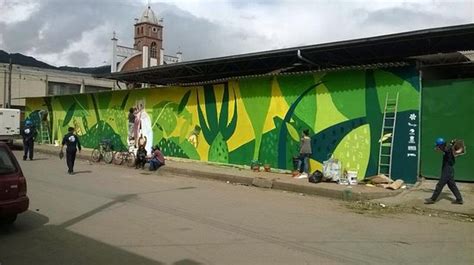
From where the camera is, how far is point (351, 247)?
7.73 metres

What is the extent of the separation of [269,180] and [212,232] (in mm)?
7413

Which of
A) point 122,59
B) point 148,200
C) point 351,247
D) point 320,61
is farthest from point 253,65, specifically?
point 122,59

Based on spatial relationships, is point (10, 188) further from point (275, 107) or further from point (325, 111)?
point (275, 107)

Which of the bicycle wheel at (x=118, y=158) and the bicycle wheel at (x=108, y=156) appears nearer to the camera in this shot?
the bicycle wheel at (x=118, y=158)

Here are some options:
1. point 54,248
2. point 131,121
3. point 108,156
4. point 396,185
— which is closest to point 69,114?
point 131,121

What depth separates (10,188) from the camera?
321 inches

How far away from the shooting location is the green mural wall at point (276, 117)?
50.5 feet

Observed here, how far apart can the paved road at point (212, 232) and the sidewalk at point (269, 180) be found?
0.76m

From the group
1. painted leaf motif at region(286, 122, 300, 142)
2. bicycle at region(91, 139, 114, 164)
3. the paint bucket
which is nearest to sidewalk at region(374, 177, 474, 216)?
the paint bucket

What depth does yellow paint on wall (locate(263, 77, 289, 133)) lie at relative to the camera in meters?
18.3

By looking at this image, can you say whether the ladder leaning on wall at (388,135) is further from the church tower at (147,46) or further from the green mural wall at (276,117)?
the church tower at (147,46)

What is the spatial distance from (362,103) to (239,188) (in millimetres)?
4501

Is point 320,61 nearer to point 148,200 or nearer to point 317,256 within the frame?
point 148,200

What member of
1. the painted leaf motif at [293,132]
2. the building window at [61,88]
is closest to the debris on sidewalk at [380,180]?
the painted leaf motif at [293,132]
